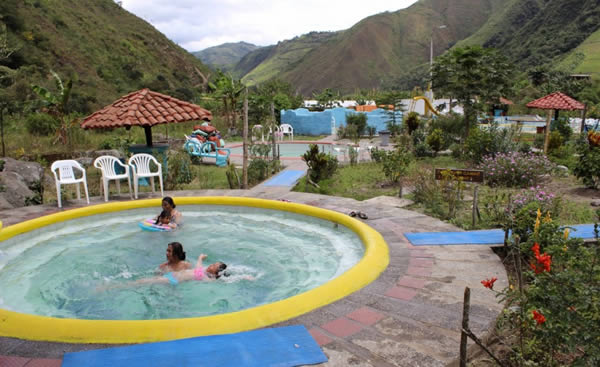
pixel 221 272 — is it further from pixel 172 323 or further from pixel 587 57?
pixel 587 57

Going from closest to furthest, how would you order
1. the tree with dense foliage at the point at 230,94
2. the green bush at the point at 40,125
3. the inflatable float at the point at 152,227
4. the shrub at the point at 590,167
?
the inflatable float at the point at 152,227 < the shrub at the point at 590,167 < the green bush at the point at 40,125 < the tree with dense foliage at the point at 230,94

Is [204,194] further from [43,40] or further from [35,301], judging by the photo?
[43,40]

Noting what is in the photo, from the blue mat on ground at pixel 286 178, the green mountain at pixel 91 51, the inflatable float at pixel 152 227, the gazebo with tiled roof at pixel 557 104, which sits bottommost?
the inflatable float at pixel 152 227

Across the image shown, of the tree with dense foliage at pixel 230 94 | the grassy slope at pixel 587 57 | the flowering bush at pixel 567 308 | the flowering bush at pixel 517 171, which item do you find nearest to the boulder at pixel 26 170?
the flowering bush at pixel 567 308

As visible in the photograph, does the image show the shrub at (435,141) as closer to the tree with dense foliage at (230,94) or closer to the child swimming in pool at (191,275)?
the child swimming in pool at (191,275)

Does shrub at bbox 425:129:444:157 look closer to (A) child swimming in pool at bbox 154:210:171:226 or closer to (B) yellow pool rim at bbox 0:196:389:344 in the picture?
(A) child swimming in pool at bbox 154:210:171:226

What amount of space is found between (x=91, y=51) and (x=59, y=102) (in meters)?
25.9

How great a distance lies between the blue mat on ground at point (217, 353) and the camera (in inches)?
111

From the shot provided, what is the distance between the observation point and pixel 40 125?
15.6 m

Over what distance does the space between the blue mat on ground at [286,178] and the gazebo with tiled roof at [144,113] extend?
218cm

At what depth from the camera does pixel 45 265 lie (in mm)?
5930

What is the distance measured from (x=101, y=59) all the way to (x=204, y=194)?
3229cm

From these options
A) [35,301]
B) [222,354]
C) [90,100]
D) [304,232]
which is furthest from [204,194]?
[90,100]

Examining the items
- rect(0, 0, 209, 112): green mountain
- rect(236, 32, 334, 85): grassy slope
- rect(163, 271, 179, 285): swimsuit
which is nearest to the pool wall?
rect(0, 0, 209, 112): green mountain
